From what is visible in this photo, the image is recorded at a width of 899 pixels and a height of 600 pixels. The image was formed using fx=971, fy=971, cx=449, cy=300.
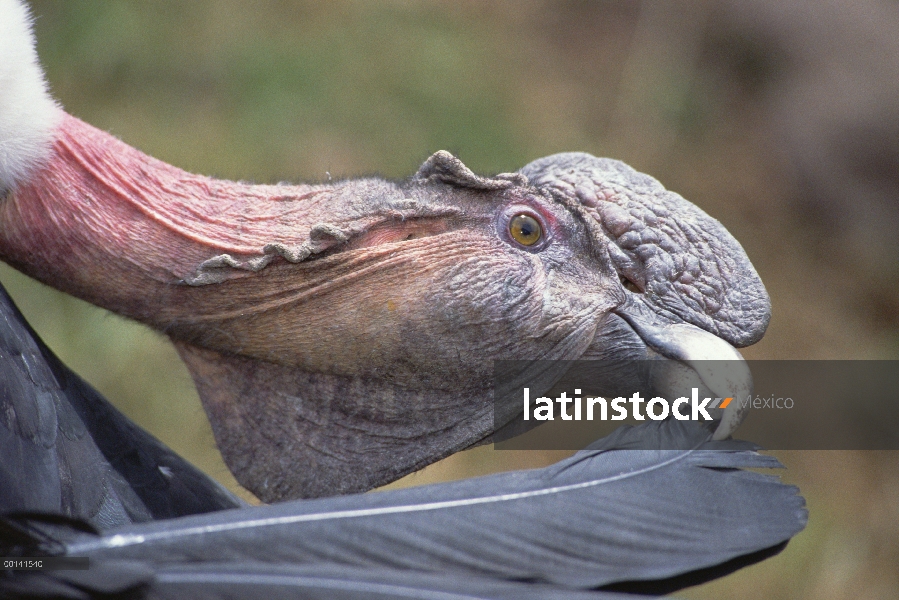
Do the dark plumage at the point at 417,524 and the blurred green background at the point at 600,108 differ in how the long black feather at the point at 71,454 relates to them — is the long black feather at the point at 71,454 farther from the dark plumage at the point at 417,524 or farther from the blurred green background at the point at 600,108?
the blurred green background at the point at 600,108

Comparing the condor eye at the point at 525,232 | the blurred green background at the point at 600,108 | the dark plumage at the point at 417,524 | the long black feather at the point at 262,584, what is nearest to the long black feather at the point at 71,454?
the dark plumage at the point at 417,524

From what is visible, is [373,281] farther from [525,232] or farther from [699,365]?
[699,365]

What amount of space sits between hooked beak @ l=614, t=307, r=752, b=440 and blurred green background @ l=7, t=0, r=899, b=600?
3048 millimetres

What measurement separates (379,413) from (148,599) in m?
0.80

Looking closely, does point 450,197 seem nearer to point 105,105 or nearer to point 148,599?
point 148,599

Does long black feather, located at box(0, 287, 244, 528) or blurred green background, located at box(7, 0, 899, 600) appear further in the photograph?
blurred green background, located at box(7, 0, 899, 600)

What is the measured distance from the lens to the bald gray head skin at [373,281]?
2.03m

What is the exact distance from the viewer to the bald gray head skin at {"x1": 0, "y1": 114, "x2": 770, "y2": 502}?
2.03 m

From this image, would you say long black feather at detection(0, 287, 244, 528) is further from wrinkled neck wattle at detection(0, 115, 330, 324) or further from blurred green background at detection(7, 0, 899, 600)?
blurred green background at detection(7, 0, 899, 600)

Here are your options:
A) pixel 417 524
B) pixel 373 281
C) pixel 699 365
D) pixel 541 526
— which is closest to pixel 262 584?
pixel 417 524

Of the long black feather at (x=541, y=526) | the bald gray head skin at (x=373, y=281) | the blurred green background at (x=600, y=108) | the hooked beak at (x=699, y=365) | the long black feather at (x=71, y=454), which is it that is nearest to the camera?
the long black feather at (x=541, y=526)

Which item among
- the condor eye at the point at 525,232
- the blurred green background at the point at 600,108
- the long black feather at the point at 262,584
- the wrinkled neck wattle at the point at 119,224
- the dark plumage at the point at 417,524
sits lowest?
the long black feather at the point at 262,584

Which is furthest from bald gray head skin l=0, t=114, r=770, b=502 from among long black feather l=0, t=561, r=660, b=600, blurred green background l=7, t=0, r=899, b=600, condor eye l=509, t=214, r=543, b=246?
blurred green background l=7, t=0, r=899, b=600

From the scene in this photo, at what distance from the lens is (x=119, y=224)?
213 centimetres
